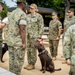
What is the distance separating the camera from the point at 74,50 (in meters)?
4.29

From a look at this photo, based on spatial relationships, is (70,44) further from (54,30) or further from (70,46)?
(54,30)

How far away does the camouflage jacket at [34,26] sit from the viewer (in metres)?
7.97

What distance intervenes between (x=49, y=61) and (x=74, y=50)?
3.82 metres

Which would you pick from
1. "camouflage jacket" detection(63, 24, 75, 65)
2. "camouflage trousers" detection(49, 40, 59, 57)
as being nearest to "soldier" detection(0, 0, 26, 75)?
"camouflage jacket" detection(63, 24, 75, 65)

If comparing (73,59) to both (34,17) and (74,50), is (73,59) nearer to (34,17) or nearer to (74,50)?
(74,50)

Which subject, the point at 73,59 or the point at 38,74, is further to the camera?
the point at 38,74

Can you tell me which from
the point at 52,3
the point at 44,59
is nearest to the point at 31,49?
the point at 44,59

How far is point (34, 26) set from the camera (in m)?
8.01

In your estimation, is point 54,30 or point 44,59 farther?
point 54,30

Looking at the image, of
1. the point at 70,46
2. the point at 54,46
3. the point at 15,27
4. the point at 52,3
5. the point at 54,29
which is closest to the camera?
the point at 70,46

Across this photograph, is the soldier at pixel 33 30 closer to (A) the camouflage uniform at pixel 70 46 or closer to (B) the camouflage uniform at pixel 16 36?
(B) the camouflage uniform at pixel 16 36

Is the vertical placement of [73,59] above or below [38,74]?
above

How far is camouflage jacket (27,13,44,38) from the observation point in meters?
7.97

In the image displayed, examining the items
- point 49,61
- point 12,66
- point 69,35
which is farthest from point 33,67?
point 69,35
